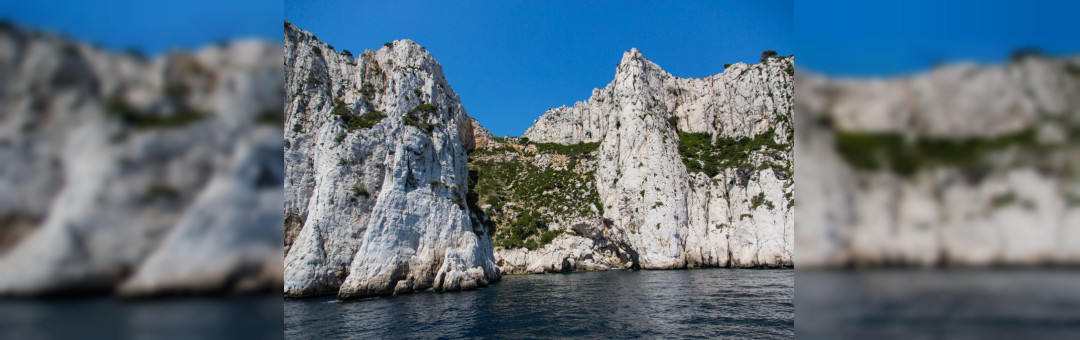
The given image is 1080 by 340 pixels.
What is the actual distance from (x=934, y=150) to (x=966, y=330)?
117 centimetres

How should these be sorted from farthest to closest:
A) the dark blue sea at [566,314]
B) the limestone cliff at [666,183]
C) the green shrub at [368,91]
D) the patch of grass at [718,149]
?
the patch of grass at [718,149]
the limestone cliff at [666,183]
the green shrub at [368,91]
the dark blue sea at [566,314]

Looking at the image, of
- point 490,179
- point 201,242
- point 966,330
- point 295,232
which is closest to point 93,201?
point 201,242

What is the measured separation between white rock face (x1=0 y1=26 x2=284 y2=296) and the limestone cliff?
4852cm

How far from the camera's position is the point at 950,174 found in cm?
268

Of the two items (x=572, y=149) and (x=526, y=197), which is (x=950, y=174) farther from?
(x=572, y=149)

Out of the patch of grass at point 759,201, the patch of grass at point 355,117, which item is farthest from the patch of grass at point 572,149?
the patch of grass at point 355,117

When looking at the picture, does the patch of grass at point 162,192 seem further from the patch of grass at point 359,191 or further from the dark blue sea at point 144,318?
the patch of grass at point 359,191

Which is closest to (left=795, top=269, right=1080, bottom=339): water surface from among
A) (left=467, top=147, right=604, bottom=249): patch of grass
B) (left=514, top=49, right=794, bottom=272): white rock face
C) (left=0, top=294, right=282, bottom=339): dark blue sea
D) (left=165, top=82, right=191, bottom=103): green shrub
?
(left=0, top=294, right=282, bottom=339): dark blue sea

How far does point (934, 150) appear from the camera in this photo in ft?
8.82

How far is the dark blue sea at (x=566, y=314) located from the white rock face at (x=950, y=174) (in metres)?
12.5

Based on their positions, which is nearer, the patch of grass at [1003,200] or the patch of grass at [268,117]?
the patch of grass at [268,117]

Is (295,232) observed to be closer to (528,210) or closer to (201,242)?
(528,210)

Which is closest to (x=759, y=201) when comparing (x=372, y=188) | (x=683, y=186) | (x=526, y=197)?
(x=683, y=186)

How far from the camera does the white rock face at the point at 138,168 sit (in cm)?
230
